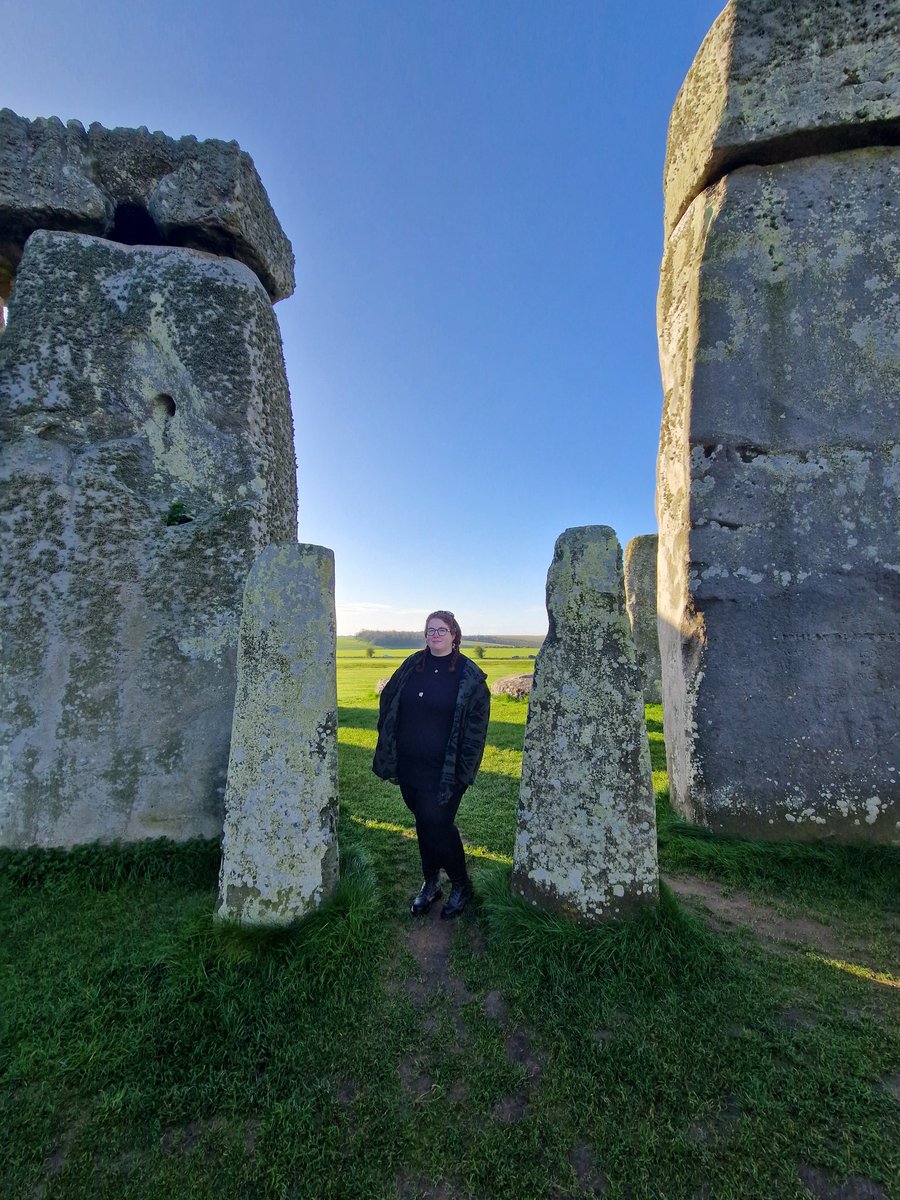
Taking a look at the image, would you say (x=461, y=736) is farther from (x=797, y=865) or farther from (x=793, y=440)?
(x=793, y=440)

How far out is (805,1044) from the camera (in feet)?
7.38

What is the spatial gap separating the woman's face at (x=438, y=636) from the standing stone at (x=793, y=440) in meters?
2.05

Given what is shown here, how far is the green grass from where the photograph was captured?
1.84 m

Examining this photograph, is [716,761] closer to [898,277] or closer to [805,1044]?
[805,1044]

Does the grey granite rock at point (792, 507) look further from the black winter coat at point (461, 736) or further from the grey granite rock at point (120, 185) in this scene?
the grey granite rock at point (120, 185)

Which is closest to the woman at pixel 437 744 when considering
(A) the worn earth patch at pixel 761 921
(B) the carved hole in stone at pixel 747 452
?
A: (A) the worn earth patch at pixel 761 921

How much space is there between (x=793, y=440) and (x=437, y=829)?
390 centimetres

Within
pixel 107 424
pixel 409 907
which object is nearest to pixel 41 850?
pixel 409 907

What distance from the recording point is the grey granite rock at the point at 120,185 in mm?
4090

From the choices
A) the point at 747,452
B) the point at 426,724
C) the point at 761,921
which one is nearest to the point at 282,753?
the point at 426,724

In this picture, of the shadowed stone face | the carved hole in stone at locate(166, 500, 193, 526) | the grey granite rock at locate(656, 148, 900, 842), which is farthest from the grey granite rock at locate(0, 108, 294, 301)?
the grey granite rock at locate(656, 148, 900, 842)

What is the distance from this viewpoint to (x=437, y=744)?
10.8 ft

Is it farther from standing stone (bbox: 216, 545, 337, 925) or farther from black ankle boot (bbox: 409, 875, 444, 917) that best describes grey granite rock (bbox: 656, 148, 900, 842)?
standing stone (bbox: 216, 545, 337, 925)

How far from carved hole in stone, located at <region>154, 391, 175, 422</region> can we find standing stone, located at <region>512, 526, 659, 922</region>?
122 inches
